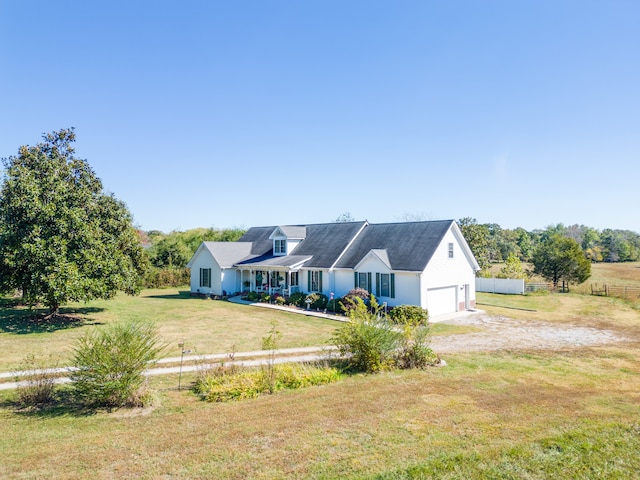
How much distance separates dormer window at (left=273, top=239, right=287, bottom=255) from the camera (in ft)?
119

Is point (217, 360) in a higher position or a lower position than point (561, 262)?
lower

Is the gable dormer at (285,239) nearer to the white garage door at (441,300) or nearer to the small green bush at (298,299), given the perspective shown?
the small green bush at (298,299)

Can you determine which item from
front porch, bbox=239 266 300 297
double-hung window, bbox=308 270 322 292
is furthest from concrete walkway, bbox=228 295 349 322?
double-hung window, bbox=308 270 322 292

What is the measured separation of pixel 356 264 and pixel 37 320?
20386 mm

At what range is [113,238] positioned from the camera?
22875 mm

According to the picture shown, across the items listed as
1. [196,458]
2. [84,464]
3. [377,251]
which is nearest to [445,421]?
[196,458]

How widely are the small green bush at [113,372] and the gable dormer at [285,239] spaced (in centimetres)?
2555

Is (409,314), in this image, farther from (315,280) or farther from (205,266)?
(205,266)

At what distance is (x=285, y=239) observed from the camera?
119 ft

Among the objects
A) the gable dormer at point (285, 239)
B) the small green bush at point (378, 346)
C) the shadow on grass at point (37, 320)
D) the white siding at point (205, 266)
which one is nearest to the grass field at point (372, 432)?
the small green bush at point (378, 346)

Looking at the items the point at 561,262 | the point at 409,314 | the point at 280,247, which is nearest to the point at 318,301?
the point at 409,314

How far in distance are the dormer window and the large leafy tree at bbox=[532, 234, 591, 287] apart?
91.4 ft

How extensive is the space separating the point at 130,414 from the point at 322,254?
2358 centimetres

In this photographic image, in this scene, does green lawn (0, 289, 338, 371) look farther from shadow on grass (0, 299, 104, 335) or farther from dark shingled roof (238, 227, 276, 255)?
dark shingled roof (238, 227, 276, 255)
